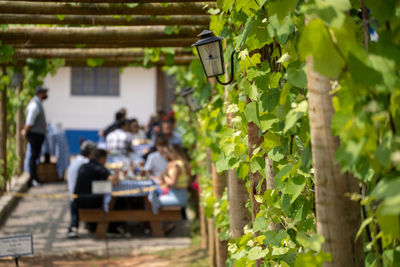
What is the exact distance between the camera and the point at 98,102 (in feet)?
62.5

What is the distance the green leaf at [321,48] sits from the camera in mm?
1584

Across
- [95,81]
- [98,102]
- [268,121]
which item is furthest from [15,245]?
[95,81]

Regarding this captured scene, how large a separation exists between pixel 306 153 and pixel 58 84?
17485 mm

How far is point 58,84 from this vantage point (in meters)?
18.8

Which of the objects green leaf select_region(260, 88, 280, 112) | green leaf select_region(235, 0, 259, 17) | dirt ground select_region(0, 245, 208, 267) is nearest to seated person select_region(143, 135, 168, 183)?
dirt ground select_region(0, 245, 208, 267)

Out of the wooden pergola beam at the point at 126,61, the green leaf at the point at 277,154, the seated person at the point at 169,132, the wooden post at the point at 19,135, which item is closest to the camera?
the green leaf at the point at 277,154

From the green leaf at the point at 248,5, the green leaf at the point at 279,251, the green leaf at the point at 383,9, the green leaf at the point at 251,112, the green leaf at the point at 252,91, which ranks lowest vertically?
the green leaf at the point at 279,251

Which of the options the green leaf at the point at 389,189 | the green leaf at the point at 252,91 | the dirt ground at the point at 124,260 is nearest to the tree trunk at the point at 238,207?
the green leaf at the point at 252,91

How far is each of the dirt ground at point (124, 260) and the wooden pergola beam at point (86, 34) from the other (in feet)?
8.11

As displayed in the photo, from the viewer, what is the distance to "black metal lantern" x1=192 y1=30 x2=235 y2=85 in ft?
11.8

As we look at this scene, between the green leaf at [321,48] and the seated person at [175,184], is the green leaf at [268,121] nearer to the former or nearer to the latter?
the green leaf at [321,48]

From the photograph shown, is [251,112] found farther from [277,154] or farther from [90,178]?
[90,178]

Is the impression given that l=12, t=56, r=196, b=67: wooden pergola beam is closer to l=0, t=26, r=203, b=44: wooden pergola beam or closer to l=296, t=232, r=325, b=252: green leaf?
l=0, t=26, r=203, b=44: wooden pergola beam

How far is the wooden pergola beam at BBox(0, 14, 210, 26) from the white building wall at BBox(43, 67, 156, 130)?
13.7 meters
